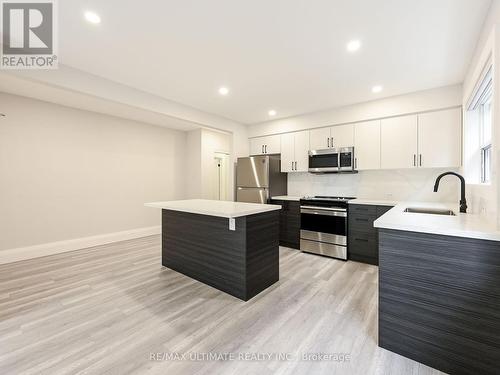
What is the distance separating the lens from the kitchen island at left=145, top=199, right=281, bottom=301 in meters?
2.29

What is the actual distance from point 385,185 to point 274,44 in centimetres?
291

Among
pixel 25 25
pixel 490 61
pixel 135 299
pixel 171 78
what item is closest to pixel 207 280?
pixel 135 299

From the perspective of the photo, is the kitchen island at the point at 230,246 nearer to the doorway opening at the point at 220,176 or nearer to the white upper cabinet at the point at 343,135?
the white upper cabinet at the point at 343,135

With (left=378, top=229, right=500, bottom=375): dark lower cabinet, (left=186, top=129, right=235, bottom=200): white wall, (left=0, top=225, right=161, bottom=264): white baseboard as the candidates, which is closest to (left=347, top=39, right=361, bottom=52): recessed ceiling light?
(left=378, top=229, right=500, bottom=375): dark lower cabinet

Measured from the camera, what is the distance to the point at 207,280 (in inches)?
103

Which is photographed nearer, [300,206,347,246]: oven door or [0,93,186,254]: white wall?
[0,93,186,254]: white wall

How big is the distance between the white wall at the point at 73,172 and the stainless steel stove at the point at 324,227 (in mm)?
3258

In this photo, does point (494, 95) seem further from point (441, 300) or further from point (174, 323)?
point (174, 323)

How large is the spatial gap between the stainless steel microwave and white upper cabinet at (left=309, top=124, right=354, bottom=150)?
168 millimetres

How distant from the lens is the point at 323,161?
4066 millimetres

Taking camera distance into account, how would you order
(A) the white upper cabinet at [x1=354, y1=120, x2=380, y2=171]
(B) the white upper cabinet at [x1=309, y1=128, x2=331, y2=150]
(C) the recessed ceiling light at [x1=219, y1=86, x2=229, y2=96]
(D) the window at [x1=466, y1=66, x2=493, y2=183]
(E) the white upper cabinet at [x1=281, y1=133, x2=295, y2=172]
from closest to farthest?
(D) the window at [x1=466, y1=66, x2=493, y2=183] < (C) the recessed ceiling light at [x1=219, y1=86, x2=229, y2=96] < (A) the white upper cabinet at [x1=354, y1=120, x2=380, y2=171] < (B) the white upper cabinet at [x1=309, y1=128, x2=331, y2=150] < (E) the white upper cabinet at [x1=281, y1=133, x2=295, y2=172]

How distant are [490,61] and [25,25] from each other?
406cm

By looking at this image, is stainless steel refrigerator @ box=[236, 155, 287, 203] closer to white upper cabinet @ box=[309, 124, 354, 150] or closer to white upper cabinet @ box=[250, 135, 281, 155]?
white upper cabinet @ box=[250, 135, 281, 155]

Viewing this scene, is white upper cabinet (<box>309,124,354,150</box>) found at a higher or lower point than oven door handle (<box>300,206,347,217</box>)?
higher
